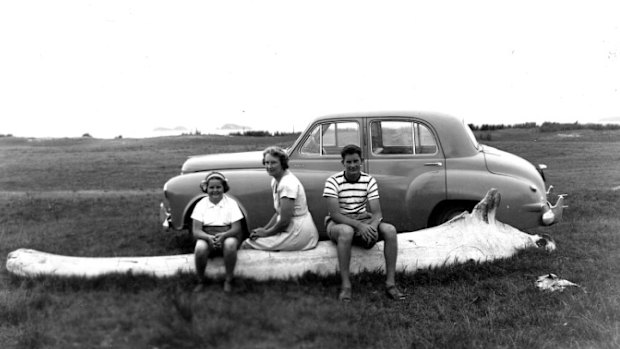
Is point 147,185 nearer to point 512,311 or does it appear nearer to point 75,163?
point 75,163

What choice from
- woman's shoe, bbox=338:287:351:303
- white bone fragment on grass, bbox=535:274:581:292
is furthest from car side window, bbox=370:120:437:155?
woman's shoe, bbox=338:287:351:303

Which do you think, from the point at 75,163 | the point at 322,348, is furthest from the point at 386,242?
the point at 75,163

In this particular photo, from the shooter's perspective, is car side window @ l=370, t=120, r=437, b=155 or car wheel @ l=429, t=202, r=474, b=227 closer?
car wheel @ l=429, t=202, r=474, b=227

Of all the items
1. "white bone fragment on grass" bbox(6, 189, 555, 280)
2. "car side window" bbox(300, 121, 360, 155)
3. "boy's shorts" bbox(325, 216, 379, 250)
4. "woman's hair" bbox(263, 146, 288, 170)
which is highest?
"car side window" bbox(300, 121, 360, 155)

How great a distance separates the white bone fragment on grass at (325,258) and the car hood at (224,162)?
6.10 ft

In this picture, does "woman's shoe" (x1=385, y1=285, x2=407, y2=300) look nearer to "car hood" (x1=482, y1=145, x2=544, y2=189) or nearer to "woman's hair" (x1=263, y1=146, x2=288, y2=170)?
"woman's hair" (x1=263, y1=146, x2=288, y2=170)

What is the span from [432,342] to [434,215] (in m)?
2.72

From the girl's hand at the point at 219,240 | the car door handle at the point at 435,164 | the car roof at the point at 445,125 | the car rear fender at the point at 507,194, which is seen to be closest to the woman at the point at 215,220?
the girl's hand at the point at 219,240

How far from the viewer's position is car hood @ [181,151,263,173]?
21.5 ft

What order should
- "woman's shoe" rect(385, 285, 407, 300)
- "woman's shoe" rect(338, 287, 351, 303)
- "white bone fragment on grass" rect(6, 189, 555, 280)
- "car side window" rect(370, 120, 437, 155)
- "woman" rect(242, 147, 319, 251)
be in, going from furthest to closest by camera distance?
"car side window" rect(370, 120, 437, 155) → "woman" rect(242, 147, 319, 251) → "white bone fragment on grass" rect(6, 189, 555, 280) → "woman's shoe" rect(385, 285, 407, 300) → "woman's shoe" rect(338, 287, 351, 303)

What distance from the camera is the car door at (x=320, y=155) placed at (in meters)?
6.29

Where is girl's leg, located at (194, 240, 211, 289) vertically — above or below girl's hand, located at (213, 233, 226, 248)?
below

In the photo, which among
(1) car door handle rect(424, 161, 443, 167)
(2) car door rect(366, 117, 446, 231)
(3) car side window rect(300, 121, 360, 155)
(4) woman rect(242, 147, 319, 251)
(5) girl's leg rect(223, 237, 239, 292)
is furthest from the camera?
(3) car side window rect(300, 121, 360, 155)

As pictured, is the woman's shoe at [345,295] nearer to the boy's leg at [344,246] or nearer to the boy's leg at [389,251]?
the boy's leg at [344,246]
